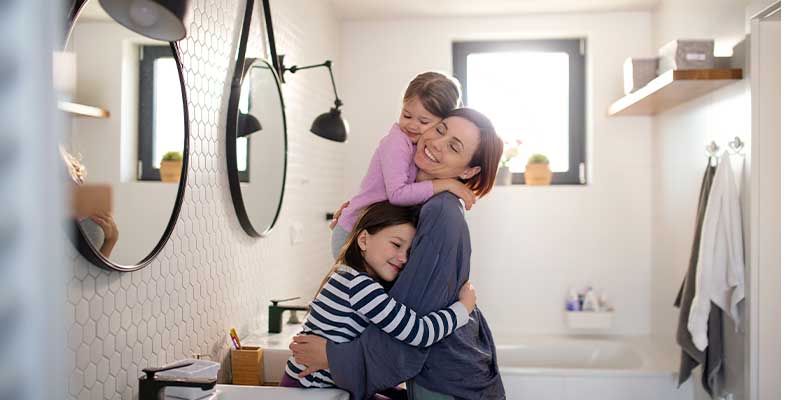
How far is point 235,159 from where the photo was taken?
2.17 metres

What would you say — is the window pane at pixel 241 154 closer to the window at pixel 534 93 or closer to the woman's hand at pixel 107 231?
the woman's hand at pixel 107 231

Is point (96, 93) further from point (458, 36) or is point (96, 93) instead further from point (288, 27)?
point (458, 36)

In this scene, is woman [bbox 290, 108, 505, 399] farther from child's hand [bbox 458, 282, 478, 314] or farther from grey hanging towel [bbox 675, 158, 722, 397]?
grey hanging towel [bbox 675, 158, 722, 397]

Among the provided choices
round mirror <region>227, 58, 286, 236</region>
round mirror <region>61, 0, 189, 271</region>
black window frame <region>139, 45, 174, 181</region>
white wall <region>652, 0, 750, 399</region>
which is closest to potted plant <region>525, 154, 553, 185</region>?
white wall <region>652, 0, 750, 399</region>

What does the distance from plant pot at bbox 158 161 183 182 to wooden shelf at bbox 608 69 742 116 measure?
1.97m

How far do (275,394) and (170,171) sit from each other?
62 cm

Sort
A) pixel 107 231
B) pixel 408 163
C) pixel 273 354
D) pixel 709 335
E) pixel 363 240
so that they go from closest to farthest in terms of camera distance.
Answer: pixel 107 231, pixel 363 240, pixel 408 163, pixel 273 354, pixel 709 335

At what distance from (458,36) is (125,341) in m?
3.05

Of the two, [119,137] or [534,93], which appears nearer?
[119,137]

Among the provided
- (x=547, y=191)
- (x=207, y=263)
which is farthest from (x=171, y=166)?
(x=547, y=191)

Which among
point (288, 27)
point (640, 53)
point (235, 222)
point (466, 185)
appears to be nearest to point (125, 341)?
point (235, 222)

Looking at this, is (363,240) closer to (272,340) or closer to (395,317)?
(395,317)

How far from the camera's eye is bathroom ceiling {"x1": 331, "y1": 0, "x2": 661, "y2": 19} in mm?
3794

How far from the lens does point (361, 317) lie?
1736 millimetres
